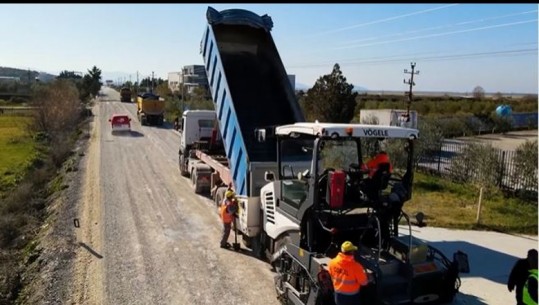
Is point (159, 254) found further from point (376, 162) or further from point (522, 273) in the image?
point (522, 273)

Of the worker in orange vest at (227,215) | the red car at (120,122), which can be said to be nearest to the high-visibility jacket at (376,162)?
the worker in orange vest at (227,215)

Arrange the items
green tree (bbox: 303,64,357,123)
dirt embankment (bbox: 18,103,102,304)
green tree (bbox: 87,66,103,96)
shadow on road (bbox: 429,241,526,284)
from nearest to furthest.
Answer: dirt embankment (bbox: 18,103,102,304) → shadow on road (bbox: 429,241,526,284) → green tree (bbox: 303,64,357,123) → green tree (bbox: 87,66,103,96)

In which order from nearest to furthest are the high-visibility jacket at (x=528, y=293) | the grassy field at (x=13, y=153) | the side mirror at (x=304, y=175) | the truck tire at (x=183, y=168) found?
the high-visibility jacket at (x=528, y=293) → the side mirror at (x=304, y=175) → the truck tire at (x=183, y=168) → the grassy field at (x=13, y=153)

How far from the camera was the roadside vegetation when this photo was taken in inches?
414

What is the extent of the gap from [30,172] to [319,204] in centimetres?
1922

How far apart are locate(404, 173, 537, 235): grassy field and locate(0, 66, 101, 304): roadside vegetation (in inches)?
397

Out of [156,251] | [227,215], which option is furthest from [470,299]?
[156,251]

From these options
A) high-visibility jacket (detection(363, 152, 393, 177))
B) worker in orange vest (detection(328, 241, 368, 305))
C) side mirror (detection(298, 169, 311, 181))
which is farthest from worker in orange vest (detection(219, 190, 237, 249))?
worker in orange vest (detection(328, 241, 368, 305))

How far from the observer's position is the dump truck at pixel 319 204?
6.35 meters

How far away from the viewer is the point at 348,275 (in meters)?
5.65

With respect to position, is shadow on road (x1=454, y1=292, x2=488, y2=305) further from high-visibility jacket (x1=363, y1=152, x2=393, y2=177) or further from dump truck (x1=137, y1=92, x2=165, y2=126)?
dump truck (x1=137, y1=92, x2=165, y2=126)

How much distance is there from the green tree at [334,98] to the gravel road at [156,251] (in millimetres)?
9728

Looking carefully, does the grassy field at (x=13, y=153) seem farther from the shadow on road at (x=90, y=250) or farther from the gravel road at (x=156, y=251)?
the shadow on road at (x=90, y=250)

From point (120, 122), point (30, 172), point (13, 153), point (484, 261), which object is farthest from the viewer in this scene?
point (120, 122)
